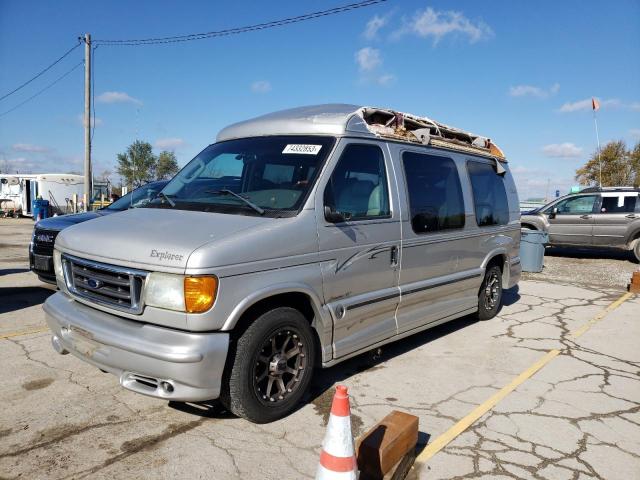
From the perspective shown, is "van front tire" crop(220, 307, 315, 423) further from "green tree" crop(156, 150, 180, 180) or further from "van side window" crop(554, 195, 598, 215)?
"green tree" crop(156, 150, 180, 180)

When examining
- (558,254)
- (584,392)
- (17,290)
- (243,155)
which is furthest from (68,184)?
(584,392)

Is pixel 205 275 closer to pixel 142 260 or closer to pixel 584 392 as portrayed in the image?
pixel 142 260

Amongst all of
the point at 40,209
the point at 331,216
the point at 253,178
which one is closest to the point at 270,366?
the point at 331,216

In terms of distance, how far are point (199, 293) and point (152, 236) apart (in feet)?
1.89

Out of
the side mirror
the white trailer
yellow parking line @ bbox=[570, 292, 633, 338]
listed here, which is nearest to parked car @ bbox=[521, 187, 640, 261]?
yellow parking line @ bbox=[570, 292, 633, 338]

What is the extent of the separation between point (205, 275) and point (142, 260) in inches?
18.0

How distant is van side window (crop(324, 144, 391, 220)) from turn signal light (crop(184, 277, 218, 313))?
119 cm

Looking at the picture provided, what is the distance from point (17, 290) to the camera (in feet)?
24.9

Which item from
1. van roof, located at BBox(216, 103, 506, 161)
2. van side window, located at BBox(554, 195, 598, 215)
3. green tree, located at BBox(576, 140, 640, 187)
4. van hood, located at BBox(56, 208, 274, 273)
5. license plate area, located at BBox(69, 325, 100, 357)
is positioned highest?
green tree, located at BBox(576, 140, 640, 187)

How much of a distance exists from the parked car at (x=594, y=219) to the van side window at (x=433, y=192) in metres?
9.62

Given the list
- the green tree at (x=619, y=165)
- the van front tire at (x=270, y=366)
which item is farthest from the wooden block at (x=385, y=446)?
the green tree at (x=619, y=165)

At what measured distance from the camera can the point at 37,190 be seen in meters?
27.4

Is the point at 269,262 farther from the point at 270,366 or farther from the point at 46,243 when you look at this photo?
the point at 46,243

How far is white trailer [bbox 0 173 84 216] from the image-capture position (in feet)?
89.6
